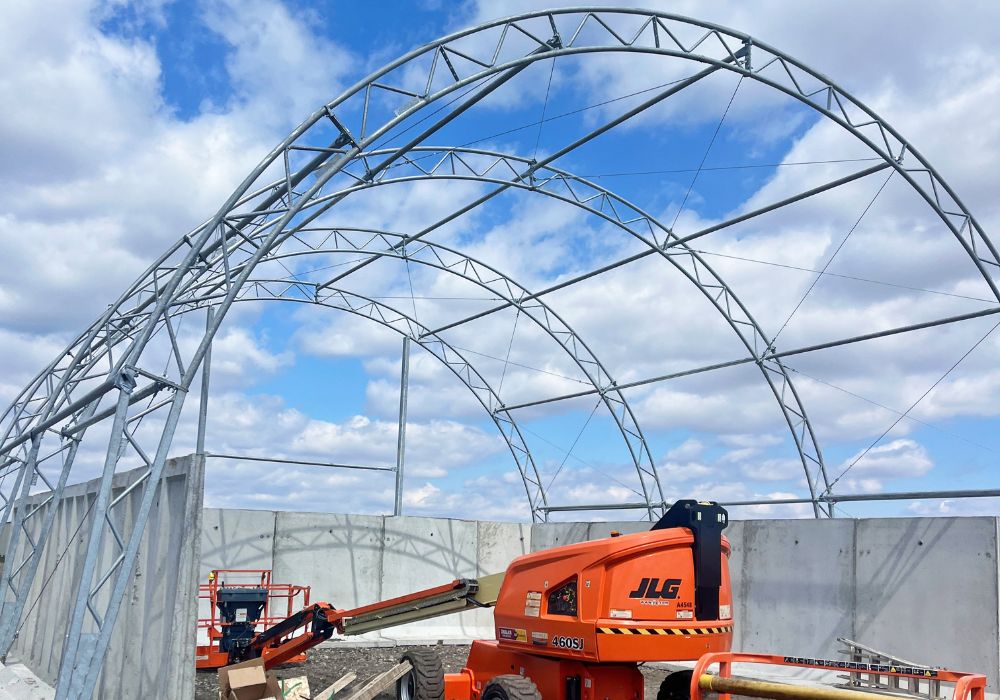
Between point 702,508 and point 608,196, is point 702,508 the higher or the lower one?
the lower one

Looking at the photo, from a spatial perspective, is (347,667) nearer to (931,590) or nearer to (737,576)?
(737,576)

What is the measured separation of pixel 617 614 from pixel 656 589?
453mm

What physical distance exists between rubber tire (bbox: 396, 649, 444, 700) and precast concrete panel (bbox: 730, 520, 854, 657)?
28.5 feet

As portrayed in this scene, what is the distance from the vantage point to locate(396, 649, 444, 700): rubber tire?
11.4 metres

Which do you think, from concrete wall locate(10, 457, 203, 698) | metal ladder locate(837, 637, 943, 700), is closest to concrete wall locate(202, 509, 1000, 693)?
metal ladder locate(837, 637, 943, 700)

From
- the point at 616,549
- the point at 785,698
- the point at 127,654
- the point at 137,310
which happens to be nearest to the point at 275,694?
the point at 127,654

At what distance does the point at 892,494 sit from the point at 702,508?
34.0ft

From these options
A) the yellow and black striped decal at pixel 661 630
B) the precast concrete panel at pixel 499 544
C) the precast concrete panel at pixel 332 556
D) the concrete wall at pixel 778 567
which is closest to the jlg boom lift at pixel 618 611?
the yellow and black striped decal at pixel 661 630

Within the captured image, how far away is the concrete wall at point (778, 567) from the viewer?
1484 cm

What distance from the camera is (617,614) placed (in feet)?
29.0

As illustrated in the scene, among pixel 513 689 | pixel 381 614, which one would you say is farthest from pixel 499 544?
pixel 513 689

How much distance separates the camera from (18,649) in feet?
58.4

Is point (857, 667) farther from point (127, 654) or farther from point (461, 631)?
point (461, 631)

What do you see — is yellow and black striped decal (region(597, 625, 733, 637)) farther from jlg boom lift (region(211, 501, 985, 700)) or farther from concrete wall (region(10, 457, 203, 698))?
concrete wall (region(10, 457, 203, 698))
